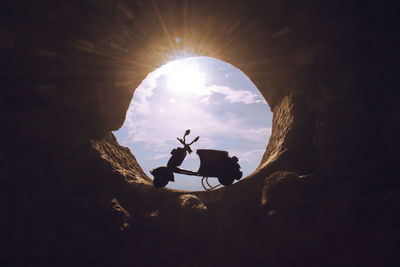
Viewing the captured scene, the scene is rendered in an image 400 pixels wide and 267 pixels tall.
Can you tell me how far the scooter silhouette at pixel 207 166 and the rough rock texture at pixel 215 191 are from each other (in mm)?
478

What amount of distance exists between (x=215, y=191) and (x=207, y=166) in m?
0.94

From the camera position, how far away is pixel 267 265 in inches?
157

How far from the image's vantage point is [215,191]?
21.7ft

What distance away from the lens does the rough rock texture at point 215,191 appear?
3.93 metres

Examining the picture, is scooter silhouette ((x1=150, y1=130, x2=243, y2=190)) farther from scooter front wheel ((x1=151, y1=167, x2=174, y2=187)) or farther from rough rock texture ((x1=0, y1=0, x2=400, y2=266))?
rough rock texture ((x1=0, y1=0, x2=400, y2=266))

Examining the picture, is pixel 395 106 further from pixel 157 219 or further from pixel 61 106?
pixel 61 106

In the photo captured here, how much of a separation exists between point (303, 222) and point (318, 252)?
581 mm

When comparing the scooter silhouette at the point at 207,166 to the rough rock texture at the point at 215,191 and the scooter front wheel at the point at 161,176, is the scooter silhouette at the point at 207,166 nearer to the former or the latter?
the scooter front wheel at the point at 161,176

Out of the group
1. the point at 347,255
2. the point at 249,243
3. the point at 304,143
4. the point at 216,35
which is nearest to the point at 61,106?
the point at 216,35

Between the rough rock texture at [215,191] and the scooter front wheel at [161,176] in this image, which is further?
the scooter front wheel at [161,176]

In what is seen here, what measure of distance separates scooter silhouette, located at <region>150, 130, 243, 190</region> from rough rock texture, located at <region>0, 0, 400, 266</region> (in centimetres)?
48

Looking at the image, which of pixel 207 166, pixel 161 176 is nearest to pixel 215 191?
pixel 207 166

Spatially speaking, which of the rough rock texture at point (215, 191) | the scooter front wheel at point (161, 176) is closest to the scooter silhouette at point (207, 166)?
the scooter front wheel at point (161, 176)

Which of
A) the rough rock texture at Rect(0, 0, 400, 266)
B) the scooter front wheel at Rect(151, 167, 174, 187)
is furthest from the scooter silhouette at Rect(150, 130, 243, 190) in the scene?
the rough rock texture at Rect(0, 0, 400, 266)
